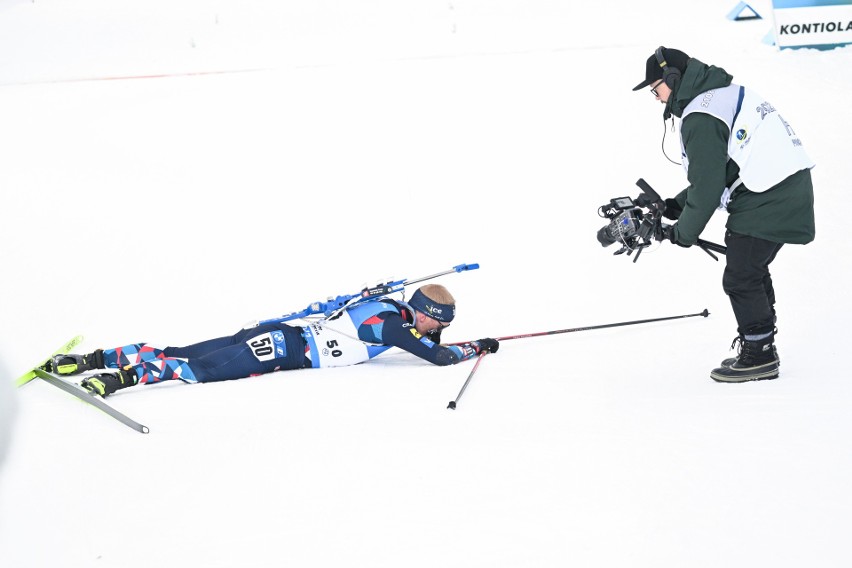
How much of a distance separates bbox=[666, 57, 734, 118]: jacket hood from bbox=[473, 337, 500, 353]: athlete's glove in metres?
1.51

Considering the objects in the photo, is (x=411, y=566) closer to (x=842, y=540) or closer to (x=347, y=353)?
(x=842, y=540)

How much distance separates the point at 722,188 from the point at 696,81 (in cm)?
47

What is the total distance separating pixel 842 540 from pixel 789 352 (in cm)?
217

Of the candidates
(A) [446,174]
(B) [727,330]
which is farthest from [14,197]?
(B) [727,330]

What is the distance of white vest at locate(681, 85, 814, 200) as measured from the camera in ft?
11.5

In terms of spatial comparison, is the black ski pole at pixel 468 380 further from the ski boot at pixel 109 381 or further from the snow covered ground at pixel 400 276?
the ski boot at pixel 109 381

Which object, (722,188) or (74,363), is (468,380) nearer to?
(722,188)

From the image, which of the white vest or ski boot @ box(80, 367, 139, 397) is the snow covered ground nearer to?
ski boot @ box(80, 367, 139, 397)

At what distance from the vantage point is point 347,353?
4.29 metres

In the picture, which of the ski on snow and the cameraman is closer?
the ski on snow

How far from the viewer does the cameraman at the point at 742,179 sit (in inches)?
138

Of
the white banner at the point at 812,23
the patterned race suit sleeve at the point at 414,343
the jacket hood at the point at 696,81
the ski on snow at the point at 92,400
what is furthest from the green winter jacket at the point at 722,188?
the white banner at the point at 812,23

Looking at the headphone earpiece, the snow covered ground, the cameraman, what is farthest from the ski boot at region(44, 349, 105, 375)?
the headphone earpiece

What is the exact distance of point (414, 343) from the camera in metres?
4.11
